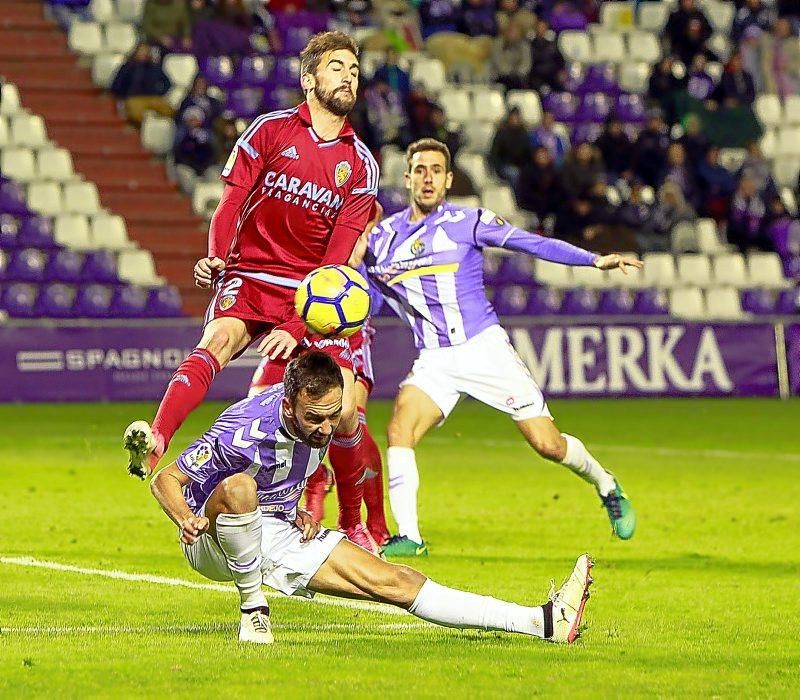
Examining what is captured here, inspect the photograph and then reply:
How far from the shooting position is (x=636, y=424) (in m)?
18.7

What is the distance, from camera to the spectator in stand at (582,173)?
23.6 metres

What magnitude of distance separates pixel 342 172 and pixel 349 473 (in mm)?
1490

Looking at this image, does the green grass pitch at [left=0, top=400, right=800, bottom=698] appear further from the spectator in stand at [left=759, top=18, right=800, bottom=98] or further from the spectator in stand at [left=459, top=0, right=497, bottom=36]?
the spectator in stand at [left=759, top=18, right=800, bottom=98]

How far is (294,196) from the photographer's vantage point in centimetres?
876

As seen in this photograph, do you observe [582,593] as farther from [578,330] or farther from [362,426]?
[578,330]

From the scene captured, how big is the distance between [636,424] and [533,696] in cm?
1318

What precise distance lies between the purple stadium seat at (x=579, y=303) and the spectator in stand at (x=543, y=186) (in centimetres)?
122

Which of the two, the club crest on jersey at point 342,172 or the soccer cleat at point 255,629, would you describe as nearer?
the soccer cleat at point 255,629

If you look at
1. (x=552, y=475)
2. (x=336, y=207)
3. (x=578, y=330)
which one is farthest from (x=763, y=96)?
(x=336, y=207)

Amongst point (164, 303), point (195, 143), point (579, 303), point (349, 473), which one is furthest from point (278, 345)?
point (579, 303)

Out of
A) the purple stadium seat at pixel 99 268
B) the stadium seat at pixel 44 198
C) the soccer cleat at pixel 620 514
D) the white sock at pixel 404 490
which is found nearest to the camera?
the white sock at pixel 404 490

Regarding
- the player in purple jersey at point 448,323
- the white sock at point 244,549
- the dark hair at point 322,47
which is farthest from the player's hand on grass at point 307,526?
the player in purple jersey at point 448,323

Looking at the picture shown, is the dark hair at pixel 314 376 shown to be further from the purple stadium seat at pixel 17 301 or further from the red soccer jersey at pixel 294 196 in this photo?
the purple stadium seat at pixel 17 301

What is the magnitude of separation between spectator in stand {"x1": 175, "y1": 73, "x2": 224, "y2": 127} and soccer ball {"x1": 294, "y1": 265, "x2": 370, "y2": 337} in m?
14.9
